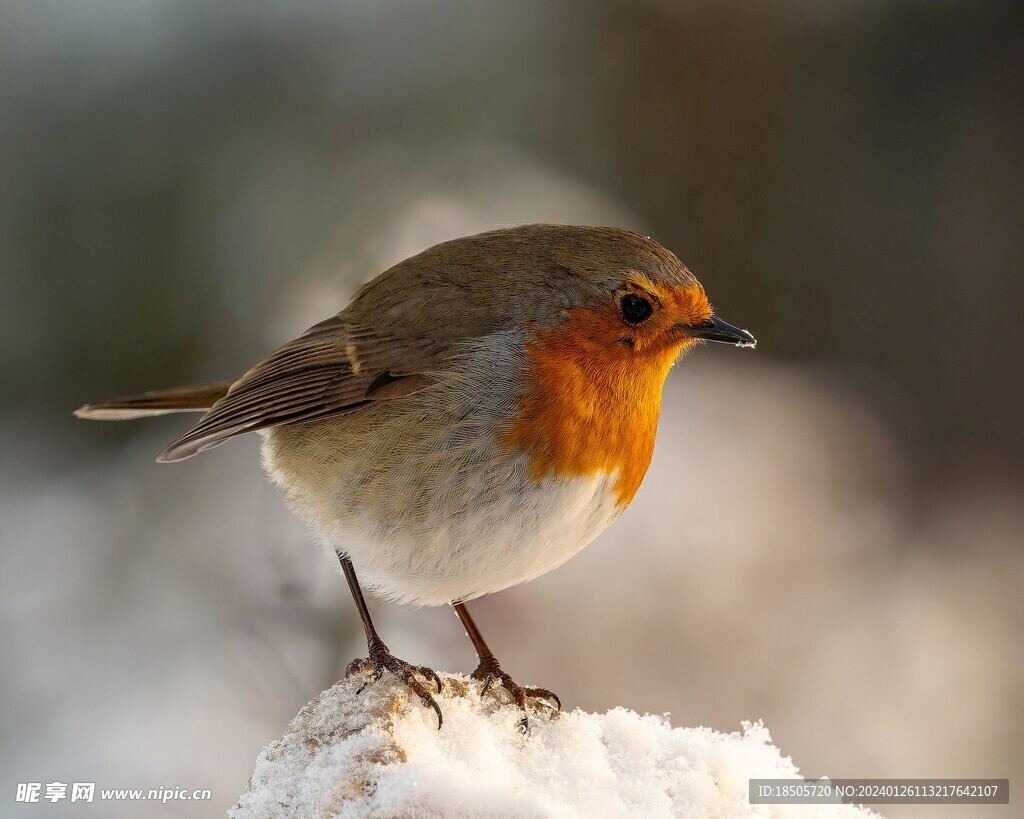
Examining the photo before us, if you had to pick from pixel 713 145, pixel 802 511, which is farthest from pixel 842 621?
pixel 713 145

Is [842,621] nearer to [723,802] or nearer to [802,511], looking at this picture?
[802,511]

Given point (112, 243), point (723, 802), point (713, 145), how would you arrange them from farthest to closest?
point (713, 145) < point (112, 243) < point (723, 802)

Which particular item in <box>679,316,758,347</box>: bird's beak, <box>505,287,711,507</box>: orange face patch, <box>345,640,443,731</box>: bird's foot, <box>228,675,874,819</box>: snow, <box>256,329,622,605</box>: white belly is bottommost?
<box>228,675,874,819</box>: snow

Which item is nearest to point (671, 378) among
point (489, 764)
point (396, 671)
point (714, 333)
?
point (714, 333)

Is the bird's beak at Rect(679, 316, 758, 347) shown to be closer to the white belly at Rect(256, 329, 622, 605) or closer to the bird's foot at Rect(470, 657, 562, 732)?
the white belly at Rect(256, 329, 622, 605)

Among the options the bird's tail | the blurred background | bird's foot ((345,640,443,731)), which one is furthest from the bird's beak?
the blurred background

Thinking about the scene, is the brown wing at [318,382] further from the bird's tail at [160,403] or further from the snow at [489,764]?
the snow at [489,764]

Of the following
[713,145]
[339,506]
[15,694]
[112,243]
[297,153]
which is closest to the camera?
[339,506]
